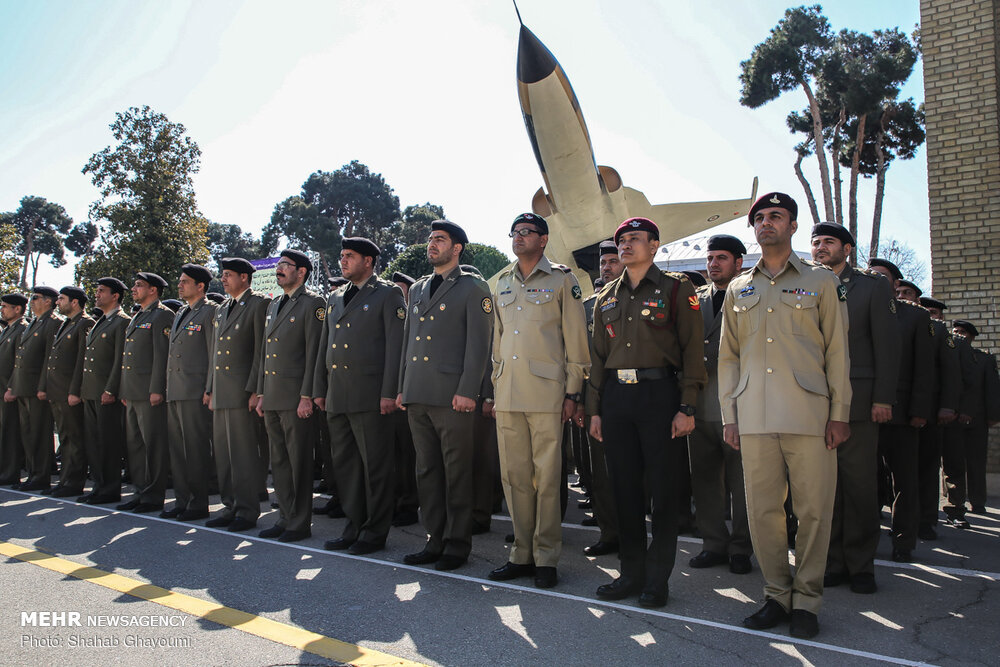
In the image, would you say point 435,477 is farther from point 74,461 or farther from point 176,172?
point 176,172

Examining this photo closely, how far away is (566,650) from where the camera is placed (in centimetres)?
304

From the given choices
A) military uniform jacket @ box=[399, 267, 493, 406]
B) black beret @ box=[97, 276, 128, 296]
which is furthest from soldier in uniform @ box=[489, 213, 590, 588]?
black beret @ box=[97, 276, 128, 296]

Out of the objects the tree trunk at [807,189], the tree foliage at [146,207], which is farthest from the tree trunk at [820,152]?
the tree foliage at [146,207]

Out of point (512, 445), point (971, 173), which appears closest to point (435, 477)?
point (512, 445)

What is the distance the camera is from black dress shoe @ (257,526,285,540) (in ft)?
17.6

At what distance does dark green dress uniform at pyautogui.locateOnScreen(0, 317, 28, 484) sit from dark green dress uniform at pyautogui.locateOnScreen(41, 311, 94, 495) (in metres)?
0.94

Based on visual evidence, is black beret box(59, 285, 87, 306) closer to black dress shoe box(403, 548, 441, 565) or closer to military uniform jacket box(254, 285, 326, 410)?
military uniform jacket box(254, 285, 326, 410)

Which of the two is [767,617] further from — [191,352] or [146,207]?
[146,207]

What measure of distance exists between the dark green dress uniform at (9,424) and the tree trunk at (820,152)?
27.5m

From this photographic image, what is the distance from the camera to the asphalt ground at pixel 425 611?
3.02 metres

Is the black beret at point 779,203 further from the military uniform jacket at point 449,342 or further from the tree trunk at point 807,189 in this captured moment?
the tree trunk at point 807,189

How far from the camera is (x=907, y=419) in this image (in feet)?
15.7

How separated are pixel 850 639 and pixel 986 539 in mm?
3009

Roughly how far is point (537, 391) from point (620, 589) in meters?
1.16
